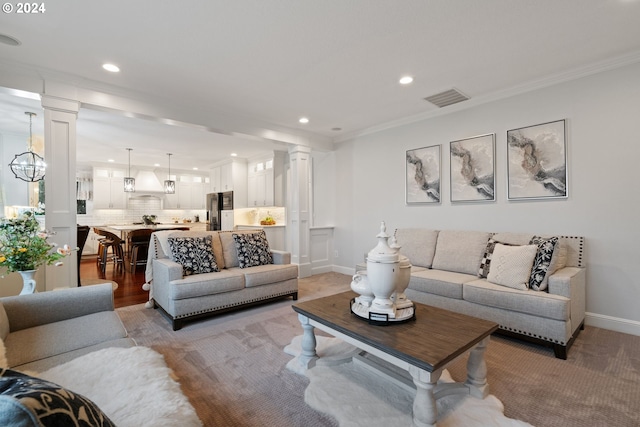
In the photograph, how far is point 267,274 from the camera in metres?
3.56

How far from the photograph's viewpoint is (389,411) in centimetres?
171

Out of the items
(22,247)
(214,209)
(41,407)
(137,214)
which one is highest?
(214,209)

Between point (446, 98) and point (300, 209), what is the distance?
276cm

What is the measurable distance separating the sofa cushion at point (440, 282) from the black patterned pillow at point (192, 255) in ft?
7.31

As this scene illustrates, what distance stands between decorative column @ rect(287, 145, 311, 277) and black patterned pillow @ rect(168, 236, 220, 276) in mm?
1879

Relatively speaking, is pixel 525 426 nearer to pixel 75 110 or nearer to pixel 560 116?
pixel 560 116

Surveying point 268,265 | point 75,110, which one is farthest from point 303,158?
point 75,110

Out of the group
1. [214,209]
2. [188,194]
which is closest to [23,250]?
[214,209]

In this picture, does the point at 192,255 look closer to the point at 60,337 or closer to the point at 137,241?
the point at 60,337

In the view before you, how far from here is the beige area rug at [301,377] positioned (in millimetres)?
1700

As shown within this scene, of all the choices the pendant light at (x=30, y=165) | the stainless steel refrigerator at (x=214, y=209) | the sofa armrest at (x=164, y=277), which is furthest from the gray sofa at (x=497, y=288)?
the pendant light at (x=30, y=165)

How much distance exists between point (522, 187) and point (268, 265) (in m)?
3.10

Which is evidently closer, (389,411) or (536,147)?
(389,411)

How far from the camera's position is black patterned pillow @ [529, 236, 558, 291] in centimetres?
258
